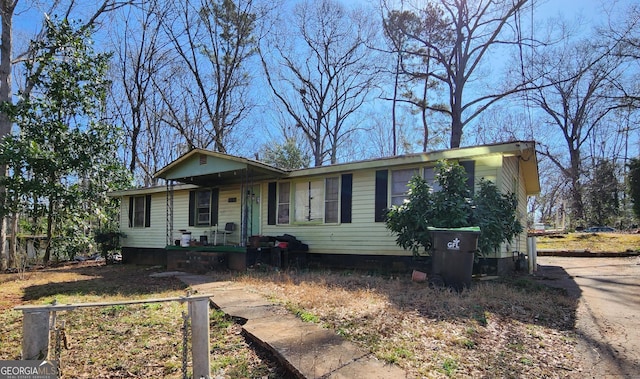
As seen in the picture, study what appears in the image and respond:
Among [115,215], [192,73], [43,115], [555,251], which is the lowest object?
[555,251]

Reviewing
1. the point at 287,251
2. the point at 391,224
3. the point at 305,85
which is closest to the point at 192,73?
the point at 305,85

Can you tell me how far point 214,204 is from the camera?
12.4 meters

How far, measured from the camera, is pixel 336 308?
497 cm

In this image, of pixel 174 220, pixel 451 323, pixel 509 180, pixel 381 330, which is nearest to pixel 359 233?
pixel 509 180

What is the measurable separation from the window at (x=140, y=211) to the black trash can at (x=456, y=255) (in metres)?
11.6

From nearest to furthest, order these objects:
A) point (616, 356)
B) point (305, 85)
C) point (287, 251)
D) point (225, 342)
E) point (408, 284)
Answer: point (616, 356) → point (225, 342) → point (408, 284) → point (287, 251) → point (305, 85)

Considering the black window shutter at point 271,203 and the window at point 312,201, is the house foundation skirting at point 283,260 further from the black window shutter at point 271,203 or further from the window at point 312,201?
the black window shutter at point 271,203

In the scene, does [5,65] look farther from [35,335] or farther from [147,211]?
[35,335]

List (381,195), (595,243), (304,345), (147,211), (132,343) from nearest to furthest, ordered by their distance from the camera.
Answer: (304,345) < (132,343) < (381,195) < (147,211) < (595,243)

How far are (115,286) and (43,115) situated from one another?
671 cm

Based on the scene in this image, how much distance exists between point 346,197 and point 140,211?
9150 millimetres

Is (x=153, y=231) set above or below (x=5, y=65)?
below

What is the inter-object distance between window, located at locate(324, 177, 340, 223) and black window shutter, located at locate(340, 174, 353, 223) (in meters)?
0.20

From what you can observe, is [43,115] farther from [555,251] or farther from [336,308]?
[555,251]
